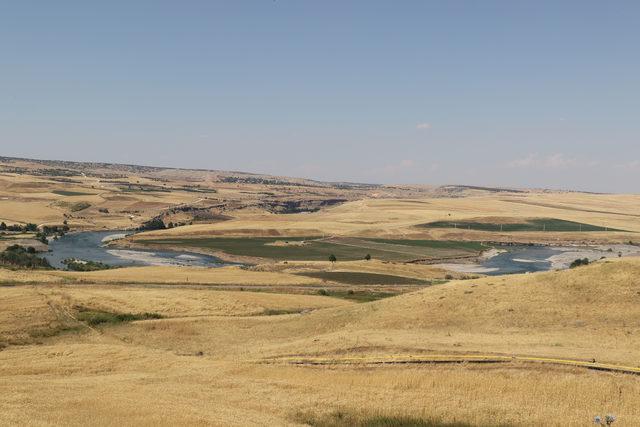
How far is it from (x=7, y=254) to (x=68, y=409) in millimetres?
101509

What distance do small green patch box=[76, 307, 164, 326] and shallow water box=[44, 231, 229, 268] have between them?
→ 75799 millimetres

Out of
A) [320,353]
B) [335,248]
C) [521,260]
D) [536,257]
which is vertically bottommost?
[335,248]

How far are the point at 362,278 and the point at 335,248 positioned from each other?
63.8 m

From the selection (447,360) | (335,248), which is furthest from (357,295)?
(335,248)

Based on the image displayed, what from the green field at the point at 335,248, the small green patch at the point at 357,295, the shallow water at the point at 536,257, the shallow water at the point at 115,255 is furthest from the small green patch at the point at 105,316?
the shallow water at the point at 536,257

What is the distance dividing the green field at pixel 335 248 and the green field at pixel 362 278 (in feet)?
116

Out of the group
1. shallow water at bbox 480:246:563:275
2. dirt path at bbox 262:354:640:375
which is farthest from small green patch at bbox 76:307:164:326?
shallow water at bbox 480:246:563:275

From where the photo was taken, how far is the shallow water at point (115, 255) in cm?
13896

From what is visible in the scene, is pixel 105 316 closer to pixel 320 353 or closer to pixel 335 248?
pixel 320 353

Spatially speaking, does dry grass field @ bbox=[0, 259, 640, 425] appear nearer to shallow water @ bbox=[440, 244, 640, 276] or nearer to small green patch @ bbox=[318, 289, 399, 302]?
small green patch @ bbox=[318, 289, 399, 302]

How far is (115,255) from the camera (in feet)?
491

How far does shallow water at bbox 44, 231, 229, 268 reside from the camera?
139m

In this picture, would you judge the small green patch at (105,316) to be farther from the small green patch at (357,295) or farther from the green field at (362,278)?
the green field at (362,278)

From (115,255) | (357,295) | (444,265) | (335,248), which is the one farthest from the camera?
(335,248)
